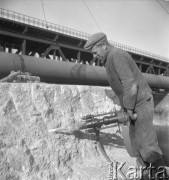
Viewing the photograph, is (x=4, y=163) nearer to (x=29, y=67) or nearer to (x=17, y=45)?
(x=29, y=67)

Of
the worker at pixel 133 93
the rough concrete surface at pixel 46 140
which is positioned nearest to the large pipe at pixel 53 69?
the rough concrete surface at pixel 46 140

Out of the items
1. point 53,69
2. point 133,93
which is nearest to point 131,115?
point 133,93

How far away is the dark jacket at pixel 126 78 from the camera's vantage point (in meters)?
3.00

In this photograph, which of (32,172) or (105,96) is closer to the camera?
(32,172)

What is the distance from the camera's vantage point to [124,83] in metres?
3.01

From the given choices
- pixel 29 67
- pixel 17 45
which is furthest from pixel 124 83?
pixel 17 45

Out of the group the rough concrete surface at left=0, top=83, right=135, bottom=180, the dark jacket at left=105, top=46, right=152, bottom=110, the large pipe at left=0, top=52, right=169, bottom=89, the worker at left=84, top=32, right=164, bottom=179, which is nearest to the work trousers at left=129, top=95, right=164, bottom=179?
the worker at left=84, top=32, right=164, bottom=179

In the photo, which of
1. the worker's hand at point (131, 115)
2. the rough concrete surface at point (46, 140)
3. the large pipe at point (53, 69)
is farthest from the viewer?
the large pipe at point (53, 69)

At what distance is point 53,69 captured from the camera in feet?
29.7

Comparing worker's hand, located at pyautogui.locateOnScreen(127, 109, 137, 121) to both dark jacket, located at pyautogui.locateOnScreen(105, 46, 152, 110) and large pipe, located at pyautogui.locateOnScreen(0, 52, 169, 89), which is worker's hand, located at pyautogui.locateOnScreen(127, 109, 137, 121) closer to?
dark jacket, located at pyautogui.locateOnScreen(105, 46, 152, 110)

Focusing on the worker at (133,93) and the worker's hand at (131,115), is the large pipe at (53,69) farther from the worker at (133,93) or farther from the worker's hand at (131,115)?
the worker's hand at (131,115)

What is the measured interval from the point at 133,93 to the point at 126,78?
21 cm

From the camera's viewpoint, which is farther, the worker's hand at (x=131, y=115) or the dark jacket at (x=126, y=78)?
the worker's hand at (x=131, y=115)

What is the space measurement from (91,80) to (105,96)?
4651 mm
